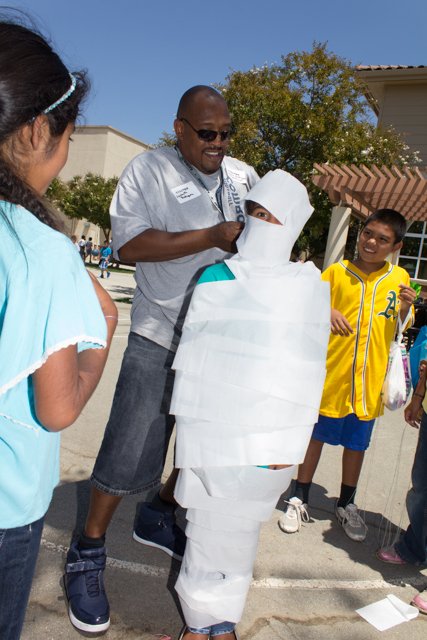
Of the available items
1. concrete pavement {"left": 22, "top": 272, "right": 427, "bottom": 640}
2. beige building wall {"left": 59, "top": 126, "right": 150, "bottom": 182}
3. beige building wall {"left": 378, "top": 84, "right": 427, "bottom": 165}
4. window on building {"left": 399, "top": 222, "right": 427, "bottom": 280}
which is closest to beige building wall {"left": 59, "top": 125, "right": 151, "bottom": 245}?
beige building wall {"left": 59, "top": 126, "right": 150, "bottom": 182}

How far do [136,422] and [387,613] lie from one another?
56.3 inches

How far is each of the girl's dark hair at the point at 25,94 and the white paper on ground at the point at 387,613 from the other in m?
2.19

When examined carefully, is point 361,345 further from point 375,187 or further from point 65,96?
point 375,187

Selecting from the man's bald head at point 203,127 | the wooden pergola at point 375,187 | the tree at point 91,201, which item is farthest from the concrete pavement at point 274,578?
the tree at point 91,201

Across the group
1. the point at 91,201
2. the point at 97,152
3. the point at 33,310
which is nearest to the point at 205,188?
the point at 33,310

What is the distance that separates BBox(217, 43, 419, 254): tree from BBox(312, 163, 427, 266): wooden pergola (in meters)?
2.12

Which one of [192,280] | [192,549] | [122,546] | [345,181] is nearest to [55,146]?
[192,280]

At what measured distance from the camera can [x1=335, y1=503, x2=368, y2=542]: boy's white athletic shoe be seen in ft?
9.93

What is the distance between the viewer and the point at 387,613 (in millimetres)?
2400

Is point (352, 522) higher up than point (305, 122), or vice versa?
point (305, 122)

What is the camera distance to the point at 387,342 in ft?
10.2

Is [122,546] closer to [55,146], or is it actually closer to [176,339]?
[176,339]

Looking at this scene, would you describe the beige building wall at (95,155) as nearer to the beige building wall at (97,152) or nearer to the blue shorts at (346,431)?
the beige building wall at (97,152)

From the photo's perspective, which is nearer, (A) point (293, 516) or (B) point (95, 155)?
(A) point (293, 516)
